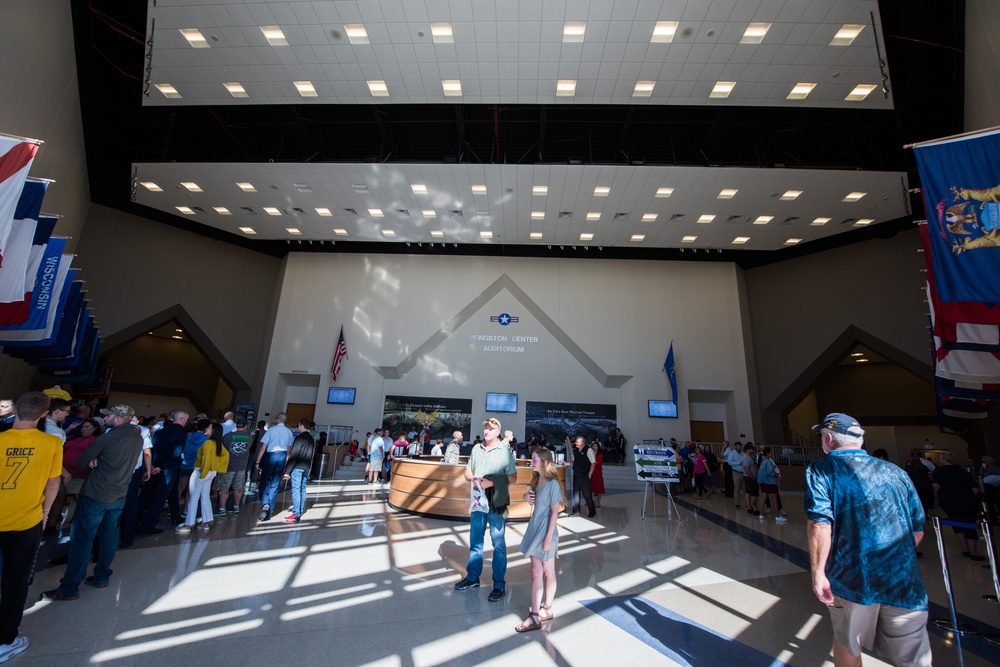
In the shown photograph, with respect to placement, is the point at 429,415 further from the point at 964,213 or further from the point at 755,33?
the point at 964,213

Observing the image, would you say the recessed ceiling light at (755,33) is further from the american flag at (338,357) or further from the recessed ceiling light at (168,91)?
the american flag at (338,357)

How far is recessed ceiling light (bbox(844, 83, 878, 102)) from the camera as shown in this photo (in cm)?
930

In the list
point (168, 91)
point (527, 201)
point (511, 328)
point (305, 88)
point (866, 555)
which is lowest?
point (866, 555)

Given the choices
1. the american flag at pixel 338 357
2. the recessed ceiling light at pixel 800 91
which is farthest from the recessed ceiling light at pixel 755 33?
the american flag at pixel 338 357

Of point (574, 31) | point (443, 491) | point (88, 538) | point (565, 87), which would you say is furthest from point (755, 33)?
point (88, 538)

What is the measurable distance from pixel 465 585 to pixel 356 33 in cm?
977

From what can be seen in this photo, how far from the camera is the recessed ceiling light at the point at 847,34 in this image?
795 centimetres

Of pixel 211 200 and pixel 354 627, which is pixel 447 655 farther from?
pixel 211 200

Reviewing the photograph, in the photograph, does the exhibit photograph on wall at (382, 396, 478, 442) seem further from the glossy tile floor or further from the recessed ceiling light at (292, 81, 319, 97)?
the glossy tile floor

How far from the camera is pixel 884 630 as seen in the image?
6.77ft

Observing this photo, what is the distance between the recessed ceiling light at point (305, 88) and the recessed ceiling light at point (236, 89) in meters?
1.28

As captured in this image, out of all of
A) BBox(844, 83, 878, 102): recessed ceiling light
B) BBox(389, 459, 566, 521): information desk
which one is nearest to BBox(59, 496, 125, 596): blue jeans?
BBox(389, 459, 566, 521): information desk

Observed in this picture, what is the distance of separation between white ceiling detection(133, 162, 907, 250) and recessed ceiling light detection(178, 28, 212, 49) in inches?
148

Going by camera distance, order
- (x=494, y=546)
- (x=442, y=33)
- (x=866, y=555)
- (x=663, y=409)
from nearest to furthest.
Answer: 1. (x=866, y=555)
2. (x=494, y=546)
3. (x=442, y=33)
4. (x=663, y=409)
